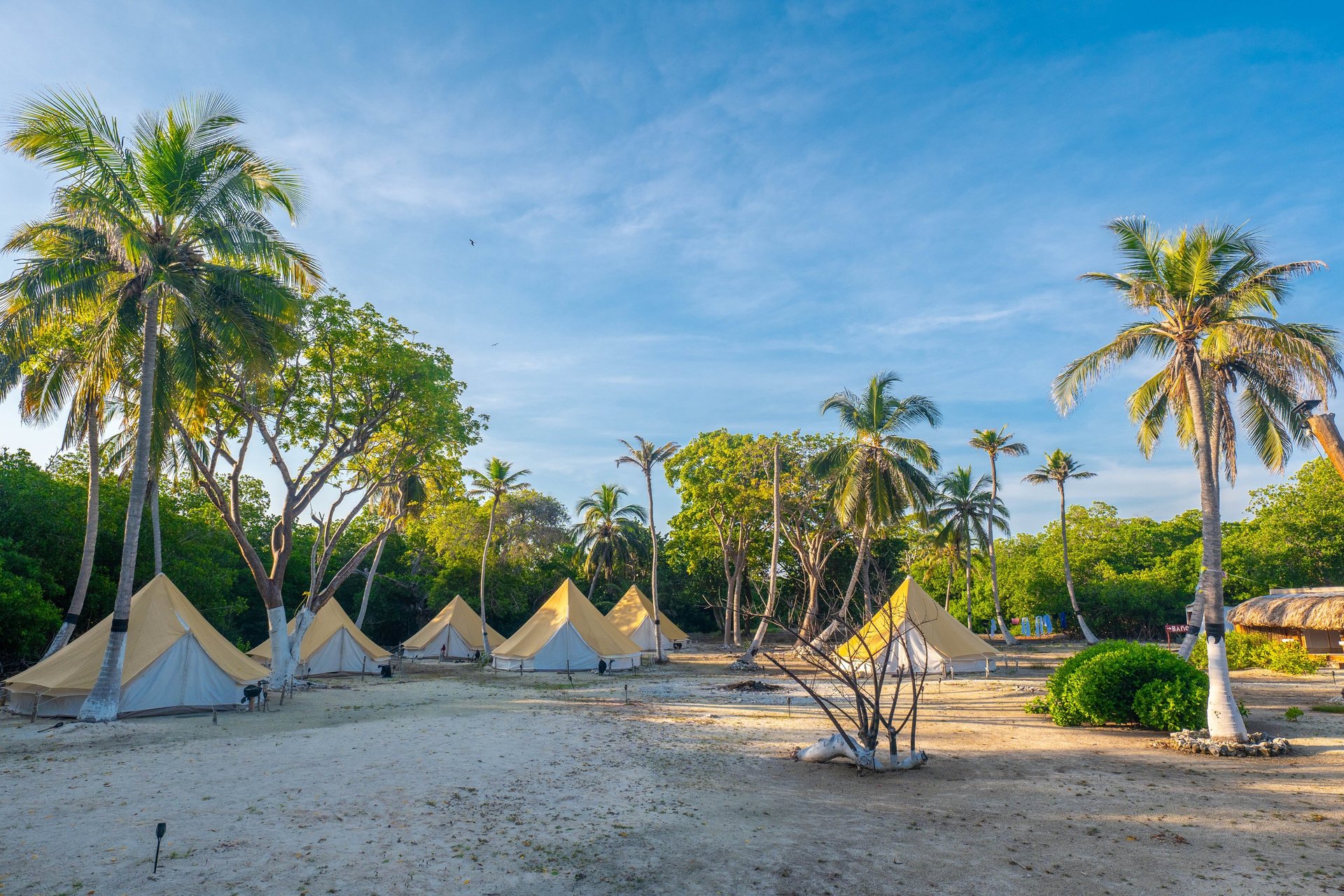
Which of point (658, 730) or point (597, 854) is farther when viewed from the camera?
point (658, 730)

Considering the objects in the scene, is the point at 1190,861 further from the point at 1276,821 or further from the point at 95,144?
the point at 95,144

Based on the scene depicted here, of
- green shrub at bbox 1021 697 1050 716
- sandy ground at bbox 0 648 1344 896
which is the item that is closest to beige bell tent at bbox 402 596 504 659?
sandy ground at bbox 0 648 1344 896

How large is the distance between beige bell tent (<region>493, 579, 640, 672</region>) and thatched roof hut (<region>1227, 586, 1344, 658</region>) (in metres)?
23.2

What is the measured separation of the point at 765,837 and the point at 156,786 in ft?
23.6

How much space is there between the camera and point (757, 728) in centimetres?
1377

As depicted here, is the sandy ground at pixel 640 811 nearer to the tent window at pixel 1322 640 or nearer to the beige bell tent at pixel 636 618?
the tent window at pixel 1322 640

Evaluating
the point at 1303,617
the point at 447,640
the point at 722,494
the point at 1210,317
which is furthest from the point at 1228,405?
the point at 447,640

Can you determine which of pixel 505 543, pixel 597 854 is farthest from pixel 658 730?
pixel 505 543

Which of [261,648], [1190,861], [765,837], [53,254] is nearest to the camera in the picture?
[1190,861]

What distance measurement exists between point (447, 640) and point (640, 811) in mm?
26286

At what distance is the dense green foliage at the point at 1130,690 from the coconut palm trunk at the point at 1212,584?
72 centimetres

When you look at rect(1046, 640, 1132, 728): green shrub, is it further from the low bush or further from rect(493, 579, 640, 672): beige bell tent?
rect(493, 579, 640, 672): beige bell tent

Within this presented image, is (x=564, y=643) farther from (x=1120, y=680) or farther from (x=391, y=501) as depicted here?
(x=1120, y=680)

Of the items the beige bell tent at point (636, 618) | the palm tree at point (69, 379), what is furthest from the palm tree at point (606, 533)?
the palm tree at point (69, 379)
